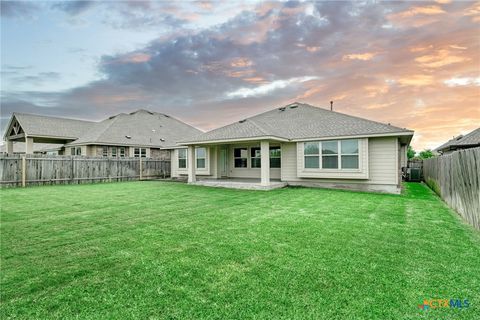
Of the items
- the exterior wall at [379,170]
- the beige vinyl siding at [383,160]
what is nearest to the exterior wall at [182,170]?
the exterior wall at [379,170]

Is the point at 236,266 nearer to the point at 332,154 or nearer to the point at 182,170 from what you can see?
the point at 332,154

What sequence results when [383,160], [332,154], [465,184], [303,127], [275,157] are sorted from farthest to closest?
1. [275,157]
2. [303,127]
3. [332,154]
4. [383,160]
5. [465,184]

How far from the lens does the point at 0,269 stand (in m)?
3.25

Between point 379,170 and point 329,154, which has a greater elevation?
point 329,154

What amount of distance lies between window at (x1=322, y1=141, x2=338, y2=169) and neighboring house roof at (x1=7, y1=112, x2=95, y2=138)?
23549 millimetres

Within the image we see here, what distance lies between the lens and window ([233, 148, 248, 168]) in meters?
16.0

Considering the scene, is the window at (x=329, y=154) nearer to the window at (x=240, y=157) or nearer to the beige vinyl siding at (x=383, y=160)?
the beige vinyl siding at (x=383, y=160)

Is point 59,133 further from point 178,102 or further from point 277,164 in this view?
point 277,164

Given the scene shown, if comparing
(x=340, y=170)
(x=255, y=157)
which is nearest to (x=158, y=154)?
(x=255, y=157)

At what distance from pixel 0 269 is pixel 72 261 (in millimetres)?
821

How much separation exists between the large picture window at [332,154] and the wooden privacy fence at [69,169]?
13.6 meters

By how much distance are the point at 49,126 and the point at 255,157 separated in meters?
21.0

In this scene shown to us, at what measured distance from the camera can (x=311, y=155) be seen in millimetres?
12297

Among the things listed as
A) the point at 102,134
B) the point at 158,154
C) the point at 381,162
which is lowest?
the point at 381,162
